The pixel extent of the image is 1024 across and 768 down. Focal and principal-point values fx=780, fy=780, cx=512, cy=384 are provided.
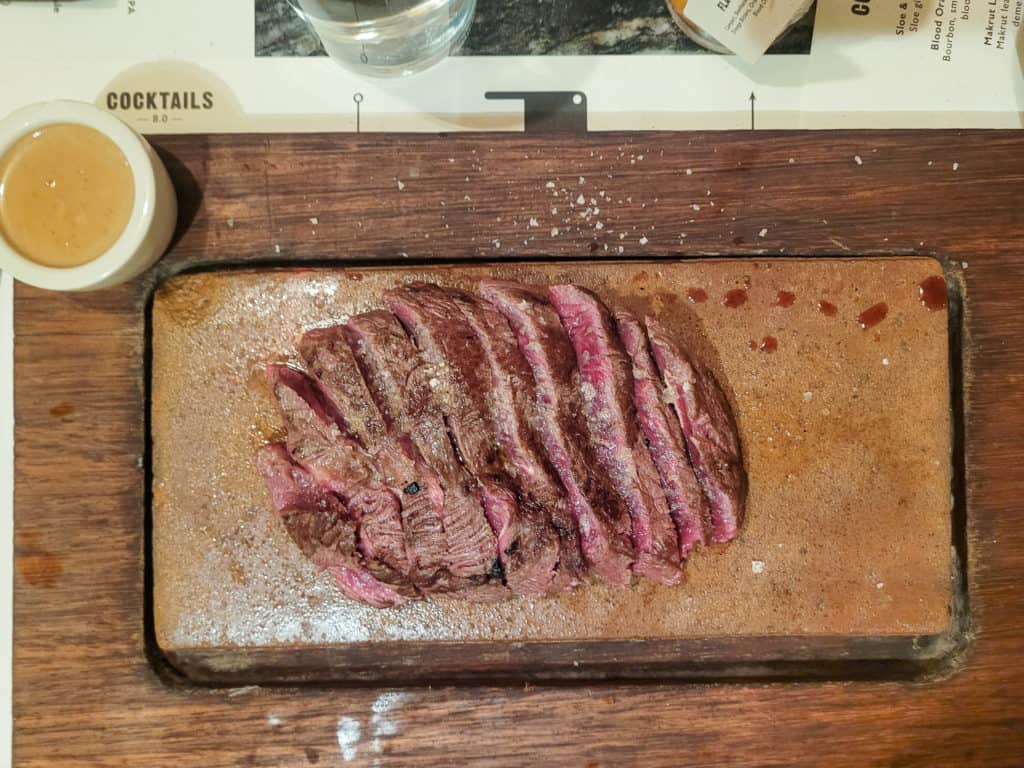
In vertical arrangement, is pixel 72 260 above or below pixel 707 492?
above

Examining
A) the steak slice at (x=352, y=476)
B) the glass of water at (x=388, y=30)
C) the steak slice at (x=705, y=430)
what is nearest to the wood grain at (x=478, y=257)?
the glass of water at (x=388, y=30)

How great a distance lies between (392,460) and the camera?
2.18m

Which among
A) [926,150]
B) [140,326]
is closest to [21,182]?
[140,326]

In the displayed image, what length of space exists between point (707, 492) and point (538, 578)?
0.57 m

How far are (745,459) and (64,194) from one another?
2.15 metres

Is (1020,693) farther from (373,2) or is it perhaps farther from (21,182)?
(21,182)

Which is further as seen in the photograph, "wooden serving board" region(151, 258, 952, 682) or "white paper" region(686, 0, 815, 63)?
"wooden serving board" region(151, 258, 952, 682)

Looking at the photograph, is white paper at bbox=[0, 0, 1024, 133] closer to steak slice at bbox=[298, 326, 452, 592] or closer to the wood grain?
the wood grain

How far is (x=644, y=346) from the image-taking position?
2322mm

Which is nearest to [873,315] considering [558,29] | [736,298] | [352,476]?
[736,298]

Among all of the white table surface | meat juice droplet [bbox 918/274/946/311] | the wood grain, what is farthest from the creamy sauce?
meat juice droplet [bbox 918/274/946/311]

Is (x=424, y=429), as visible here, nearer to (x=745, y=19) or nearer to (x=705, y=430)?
(x=705, y=430)

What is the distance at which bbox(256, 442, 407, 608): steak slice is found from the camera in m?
2.23

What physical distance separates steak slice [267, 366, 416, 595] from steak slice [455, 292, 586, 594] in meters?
0.33
